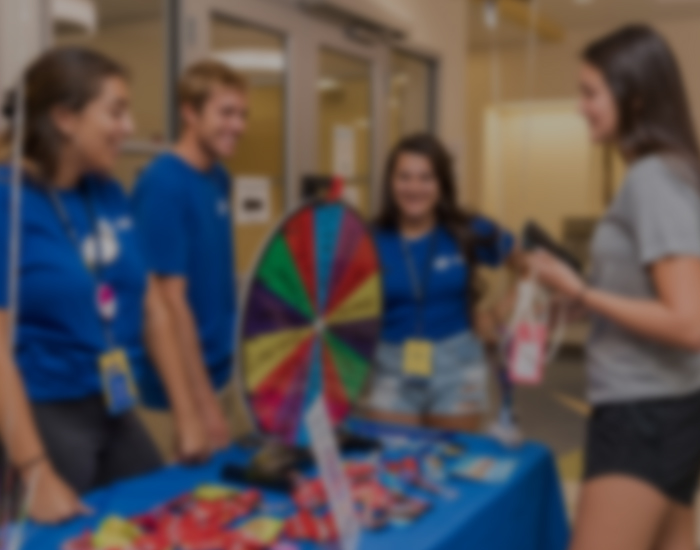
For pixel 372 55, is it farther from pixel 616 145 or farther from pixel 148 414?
pixel 616 145

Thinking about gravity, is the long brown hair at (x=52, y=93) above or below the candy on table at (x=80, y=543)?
above

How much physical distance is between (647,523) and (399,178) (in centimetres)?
112

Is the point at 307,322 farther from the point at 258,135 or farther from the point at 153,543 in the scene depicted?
the point at 258,135

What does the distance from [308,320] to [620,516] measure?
588mm

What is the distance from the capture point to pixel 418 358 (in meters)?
1.83

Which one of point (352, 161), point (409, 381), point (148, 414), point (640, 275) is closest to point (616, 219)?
point (640, 275)

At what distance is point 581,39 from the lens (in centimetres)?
325

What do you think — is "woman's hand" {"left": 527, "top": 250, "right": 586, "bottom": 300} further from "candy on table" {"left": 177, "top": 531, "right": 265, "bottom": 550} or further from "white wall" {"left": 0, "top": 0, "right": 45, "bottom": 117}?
"white wall" {"left": 0, "top": 0, "right": 45, "bottom": 117}

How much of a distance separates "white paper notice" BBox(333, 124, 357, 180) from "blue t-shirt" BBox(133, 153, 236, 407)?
1293 millimetres

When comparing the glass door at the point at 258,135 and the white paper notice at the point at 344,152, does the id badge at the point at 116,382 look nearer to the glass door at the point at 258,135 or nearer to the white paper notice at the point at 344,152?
the glass door at the point at 258,135

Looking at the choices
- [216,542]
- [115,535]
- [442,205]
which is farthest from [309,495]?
[442,205]

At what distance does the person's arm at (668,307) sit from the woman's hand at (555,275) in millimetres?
54

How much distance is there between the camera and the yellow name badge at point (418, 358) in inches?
72.2

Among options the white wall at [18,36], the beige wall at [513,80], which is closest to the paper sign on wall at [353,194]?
the beige wall at [513,80]
